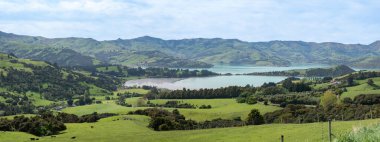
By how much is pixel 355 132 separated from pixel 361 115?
76.1m

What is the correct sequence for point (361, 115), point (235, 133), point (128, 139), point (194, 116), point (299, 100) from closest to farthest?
point (235, 133)
point (128, 139)
point (361, 115)
point (194, 116)
point (299, 100)

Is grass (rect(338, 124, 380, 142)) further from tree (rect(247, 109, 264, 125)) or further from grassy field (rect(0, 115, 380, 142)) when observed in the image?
tree (rect(247, 109, 264, 125))

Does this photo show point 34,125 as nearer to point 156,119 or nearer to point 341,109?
point 156,119

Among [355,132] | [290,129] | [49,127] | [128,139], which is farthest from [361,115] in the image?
[355,132]

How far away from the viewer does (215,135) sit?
63812 mm

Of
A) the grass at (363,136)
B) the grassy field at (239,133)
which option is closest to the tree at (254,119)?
the grassy field at (239,133)

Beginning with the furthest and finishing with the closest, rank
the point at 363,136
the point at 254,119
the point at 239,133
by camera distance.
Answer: the point at 254,119, the point at 239,133, the point at 363,136

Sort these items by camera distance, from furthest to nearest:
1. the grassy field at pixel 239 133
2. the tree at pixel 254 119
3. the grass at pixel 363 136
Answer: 1. the tree at pixel 254 119
2. the grassy field at pixel 239 133
3. the grass at pixel 363 136

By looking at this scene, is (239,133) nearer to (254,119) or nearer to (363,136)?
(363,136)

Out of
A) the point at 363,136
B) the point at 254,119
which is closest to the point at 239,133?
the point at 363,136

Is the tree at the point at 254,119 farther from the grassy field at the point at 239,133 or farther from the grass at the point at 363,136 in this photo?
the grass at the point at 363,136

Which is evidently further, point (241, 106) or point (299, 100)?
point (299, 100)

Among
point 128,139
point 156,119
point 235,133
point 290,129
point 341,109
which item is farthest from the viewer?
point 341,109

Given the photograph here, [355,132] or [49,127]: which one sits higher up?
[355,132]
